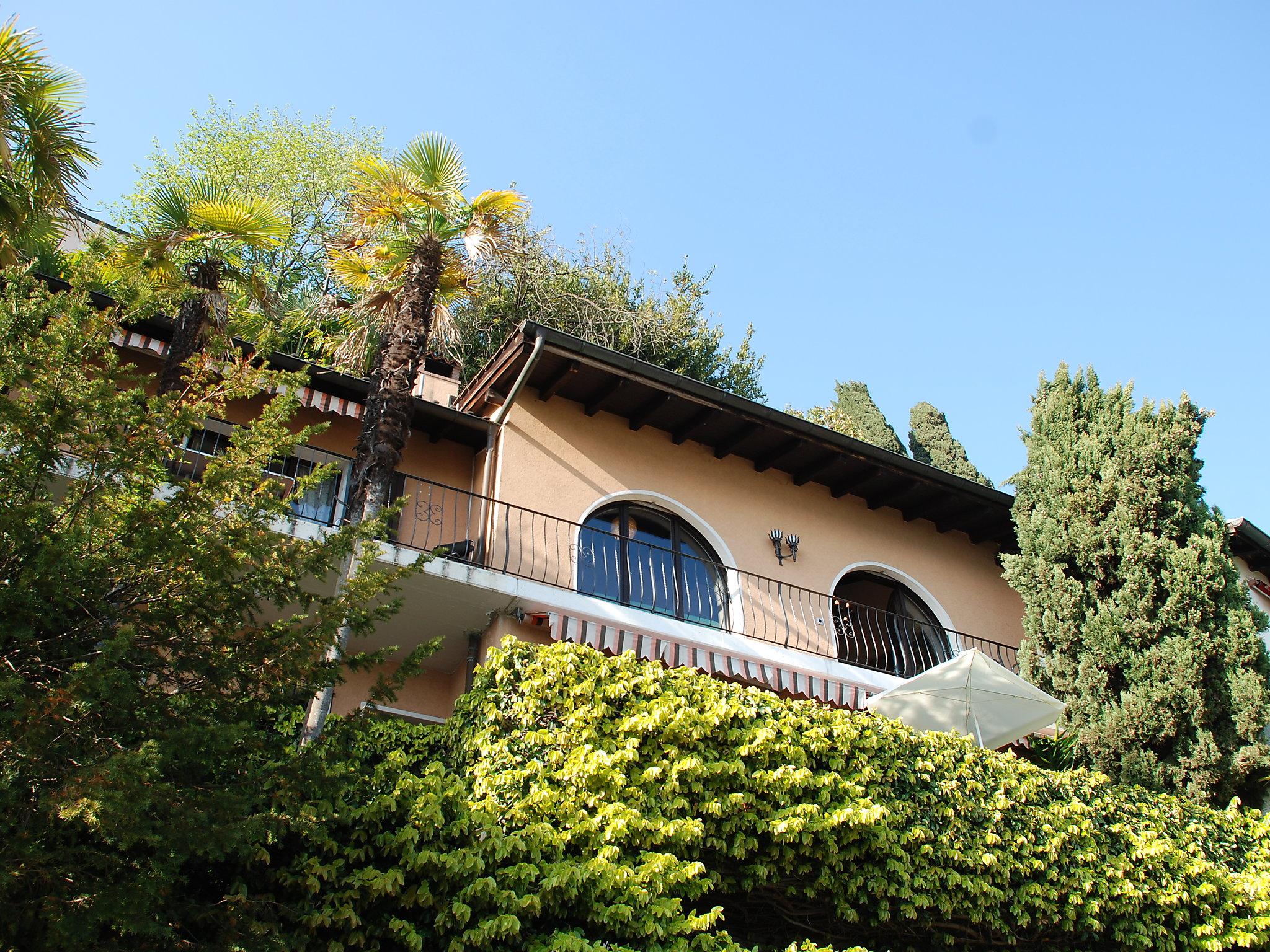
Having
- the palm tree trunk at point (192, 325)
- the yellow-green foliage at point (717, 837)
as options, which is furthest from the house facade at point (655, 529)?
the yellow-green foliage at point (717, 837)

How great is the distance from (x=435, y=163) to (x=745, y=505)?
6109 millimetres

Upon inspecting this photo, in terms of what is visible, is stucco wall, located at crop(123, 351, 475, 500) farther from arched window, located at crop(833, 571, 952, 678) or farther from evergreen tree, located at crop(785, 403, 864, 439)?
evergreen tree, located at crop(785, 403, 864, 439)

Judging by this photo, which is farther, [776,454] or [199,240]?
[776,454]

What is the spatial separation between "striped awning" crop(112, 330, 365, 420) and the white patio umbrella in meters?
7.14

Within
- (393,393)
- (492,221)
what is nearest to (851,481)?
(492,221)

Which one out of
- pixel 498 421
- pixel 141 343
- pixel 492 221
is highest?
pixel 492 221

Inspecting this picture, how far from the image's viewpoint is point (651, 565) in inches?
524

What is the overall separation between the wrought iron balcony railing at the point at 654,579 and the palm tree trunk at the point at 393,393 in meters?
1.24

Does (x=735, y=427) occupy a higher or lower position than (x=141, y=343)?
higher

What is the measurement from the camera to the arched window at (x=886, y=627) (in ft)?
47.0

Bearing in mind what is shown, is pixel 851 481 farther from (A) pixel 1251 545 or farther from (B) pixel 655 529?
(A) pixel 1251 545

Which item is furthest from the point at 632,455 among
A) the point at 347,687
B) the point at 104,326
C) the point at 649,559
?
the point at 104,326

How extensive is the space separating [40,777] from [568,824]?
3.64 metres

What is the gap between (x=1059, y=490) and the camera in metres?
13.6
